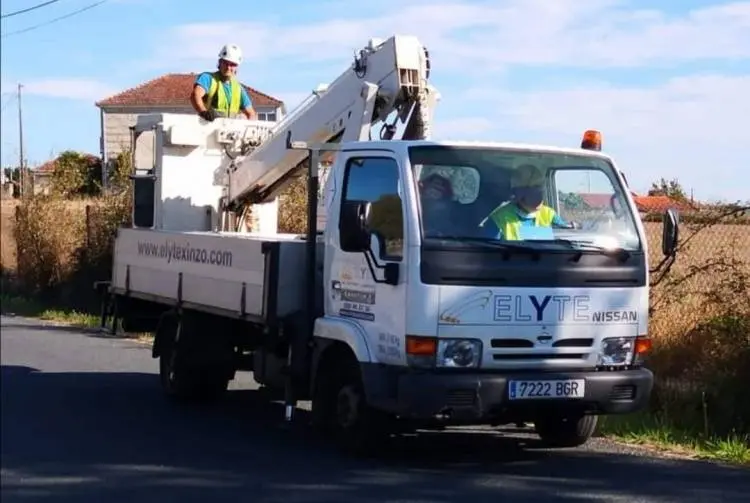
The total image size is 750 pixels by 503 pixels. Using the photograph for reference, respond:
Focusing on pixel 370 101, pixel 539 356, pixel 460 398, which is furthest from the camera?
pixel 370 101

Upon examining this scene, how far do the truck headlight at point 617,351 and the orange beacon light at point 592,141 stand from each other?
1504 mm

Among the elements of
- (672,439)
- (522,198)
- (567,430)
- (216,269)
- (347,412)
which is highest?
(522,198)

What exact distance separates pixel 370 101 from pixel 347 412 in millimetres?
2735

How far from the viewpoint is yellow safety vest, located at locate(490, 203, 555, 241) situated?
815 cm

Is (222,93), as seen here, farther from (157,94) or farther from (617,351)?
(157,94)

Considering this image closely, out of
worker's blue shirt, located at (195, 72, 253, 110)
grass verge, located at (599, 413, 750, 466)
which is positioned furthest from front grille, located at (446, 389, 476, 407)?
worker's blue shirt, located at (195, 72, 253, 110)

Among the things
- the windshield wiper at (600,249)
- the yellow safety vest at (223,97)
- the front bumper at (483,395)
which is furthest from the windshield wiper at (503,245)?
the yellow safety vest at (223,97)

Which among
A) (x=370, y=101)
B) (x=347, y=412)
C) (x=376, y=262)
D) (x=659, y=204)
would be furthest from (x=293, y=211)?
(x=376, y=262)

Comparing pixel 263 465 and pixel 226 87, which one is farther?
pixel 226 87

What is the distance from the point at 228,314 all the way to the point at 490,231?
2951mm

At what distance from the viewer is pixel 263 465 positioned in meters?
8.67

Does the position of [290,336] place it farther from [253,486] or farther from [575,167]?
[575,167]

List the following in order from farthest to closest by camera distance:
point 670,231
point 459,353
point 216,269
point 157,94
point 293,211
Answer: point 157,94
point 293,211
point 216,269
point 670,231
point 459,353

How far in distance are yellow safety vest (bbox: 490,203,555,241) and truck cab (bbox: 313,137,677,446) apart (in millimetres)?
10
